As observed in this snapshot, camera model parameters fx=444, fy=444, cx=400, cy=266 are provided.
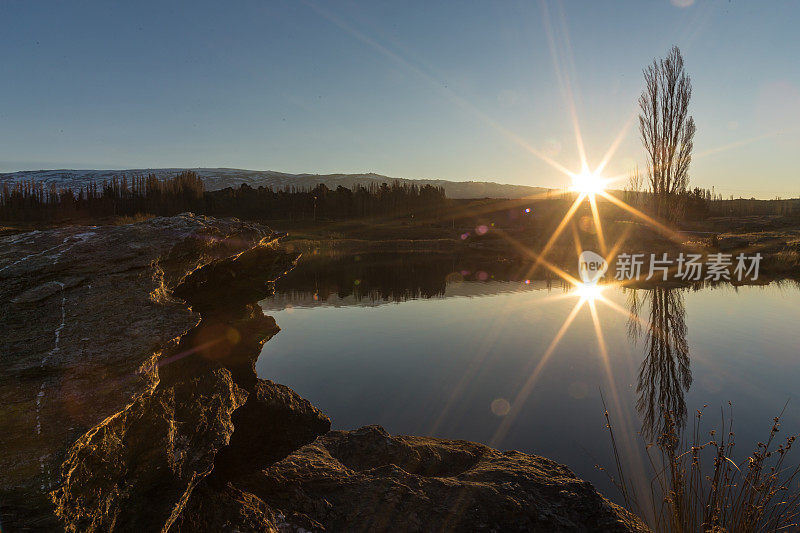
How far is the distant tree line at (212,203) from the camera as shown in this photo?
265ft

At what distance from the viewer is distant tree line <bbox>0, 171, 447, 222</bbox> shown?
80.6m

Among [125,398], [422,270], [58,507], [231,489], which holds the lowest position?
[422,270]

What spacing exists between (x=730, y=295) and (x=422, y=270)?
19.0 metres

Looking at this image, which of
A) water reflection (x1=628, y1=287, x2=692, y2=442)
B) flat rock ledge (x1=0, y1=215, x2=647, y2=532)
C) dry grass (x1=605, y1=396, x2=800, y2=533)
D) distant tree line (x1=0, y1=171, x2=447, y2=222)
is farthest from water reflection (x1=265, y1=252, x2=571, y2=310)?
distant tree line (x1=0, y1=171, x2=447, y2=222)

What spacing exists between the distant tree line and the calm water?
7311 cm

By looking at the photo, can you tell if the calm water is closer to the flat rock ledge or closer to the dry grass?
the dry grass

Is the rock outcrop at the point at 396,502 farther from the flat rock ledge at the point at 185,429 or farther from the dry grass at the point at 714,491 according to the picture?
the dry grass at the point at 714,491

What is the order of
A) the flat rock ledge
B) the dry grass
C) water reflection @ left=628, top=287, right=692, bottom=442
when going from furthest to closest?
1. water reflection @ left=628, top=287, right=692, bottom=442
2. the dry grass
3. the flat rock ledge

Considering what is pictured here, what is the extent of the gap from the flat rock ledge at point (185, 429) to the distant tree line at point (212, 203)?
81598 millimetres

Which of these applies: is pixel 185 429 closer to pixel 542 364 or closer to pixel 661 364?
pixel 542 364

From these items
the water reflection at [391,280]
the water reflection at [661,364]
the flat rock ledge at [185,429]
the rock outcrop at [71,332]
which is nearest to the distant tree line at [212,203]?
the water reflection at [391,280]

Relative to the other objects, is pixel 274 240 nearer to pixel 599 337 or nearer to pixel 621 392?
pixel 621 392

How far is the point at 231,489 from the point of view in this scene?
414 centimetres

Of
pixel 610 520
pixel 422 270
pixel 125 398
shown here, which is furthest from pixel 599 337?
pixel 422 270
